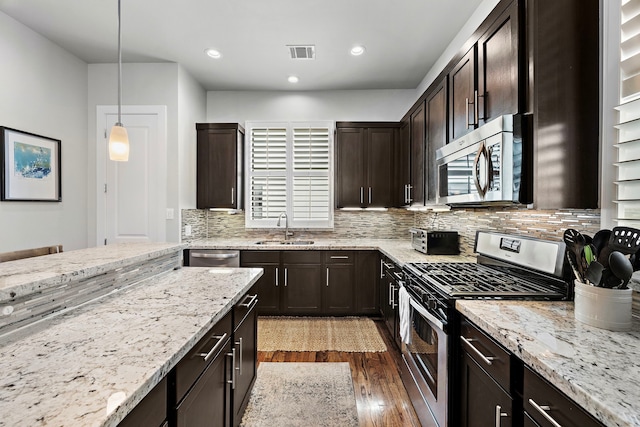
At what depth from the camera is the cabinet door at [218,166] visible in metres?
3.89

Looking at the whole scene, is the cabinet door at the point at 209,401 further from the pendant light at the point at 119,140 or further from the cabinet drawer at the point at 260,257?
the cabinet drawer at the point at 260,257

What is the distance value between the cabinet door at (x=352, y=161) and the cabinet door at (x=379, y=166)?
0.25 ft

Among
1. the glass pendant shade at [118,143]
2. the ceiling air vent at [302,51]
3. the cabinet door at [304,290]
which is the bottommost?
the cabinet door at [304,290]

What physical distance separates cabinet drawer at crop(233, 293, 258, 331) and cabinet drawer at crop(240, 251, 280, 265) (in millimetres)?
1555

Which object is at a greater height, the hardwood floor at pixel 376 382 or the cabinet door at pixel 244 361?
the cabinet door at pixel 244 361

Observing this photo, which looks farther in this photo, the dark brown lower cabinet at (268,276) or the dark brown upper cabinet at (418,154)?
the dark brown lower cabinet at (268,276)

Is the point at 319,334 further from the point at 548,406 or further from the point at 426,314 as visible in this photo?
the point at 548,406

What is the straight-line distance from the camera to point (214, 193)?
3.90 m

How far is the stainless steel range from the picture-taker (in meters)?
1.49

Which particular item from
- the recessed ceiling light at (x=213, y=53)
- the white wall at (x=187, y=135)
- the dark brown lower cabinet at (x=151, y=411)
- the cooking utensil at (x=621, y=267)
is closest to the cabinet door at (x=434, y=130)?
the cooking utensil at (x=621, y=267)

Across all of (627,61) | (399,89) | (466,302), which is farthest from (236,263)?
(627,61)

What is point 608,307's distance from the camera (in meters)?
1.06

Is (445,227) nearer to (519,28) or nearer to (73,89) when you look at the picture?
(519,28)

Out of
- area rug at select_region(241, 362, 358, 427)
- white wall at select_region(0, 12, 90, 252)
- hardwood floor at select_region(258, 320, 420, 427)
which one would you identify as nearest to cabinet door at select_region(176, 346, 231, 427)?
area rug at select_region(241, 362, 358, 427)
